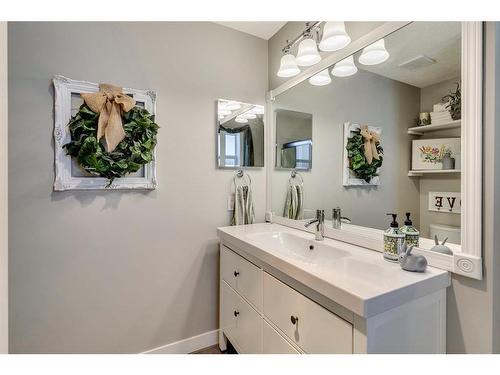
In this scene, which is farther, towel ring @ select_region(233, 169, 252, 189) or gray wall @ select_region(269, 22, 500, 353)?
towel ring @ select_region(233, 169, 252, 189)

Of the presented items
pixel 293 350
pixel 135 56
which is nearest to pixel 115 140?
pixel 135 56

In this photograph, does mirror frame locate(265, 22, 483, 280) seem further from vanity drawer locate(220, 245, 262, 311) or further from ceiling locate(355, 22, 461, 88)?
vanity drawer locate(220, 245, 262, 311)

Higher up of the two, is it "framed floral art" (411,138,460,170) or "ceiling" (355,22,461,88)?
"ceiling" (355,22,461,88)

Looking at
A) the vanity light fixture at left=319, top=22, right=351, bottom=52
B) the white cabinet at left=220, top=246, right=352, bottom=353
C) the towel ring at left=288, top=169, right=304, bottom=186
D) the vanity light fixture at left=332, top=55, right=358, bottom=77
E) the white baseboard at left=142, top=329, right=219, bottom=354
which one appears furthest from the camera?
the towel ring at left=288, top=169, right=304, bottom=186

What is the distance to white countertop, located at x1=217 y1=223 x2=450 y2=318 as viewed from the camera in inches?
30.9

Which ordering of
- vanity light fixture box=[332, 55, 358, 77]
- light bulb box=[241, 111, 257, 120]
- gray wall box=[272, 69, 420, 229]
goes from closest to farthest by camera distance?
gray wall box=[272, 69, 420, 229] < vanity light fixture box=[332, 55, 358, 77] < light bulb box=[241, 111, 257, 120]

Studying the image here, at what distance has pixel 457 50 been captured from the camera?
3.12 ft

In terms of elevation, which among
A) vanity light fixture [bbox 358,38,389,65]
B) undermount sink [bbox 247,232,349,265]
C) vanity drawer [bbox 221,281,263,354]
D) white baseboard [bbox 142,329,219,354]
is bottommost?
white baseboard [bbox 142,329,219,354]

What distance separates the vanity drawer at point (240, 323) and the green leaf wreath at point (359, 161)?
0.97 meters

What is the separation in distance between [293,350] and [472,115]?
3.78 ft

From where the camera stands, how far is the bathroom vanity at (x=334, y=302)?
804 millimetres

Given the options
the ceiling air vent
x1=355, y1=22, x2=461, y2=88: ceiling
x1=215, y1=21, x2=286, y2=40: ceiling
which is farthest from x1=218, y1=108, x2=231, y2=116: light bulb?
the ceiling air vent

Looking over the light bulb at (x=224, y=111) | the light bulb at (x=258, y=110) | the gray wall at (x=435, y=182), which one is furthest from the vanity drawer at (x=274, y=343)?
the light bulb at (x=258, y=110)

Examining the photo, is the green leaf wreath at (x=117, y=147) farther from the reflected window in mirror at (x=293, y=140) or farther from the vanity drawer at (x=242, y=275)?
the reflected window in mirror at (x=293, y=140)
